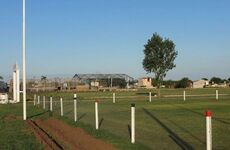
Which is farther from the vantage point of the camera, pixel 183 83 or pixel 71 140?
pixel 183 83

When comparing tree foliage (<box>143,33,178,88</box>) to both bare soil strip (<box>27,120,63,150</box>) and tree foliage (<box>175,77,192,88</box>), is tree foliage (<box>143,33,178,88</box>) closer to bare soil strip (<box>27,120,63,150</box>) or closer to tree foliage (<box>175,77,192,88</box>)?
bare soil strip (<box>27,120,63,150</box>)

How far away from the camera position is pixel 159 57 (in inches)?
2574

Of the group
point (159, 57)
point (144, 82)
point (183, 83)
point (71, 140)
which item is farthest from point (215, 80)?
point (71, 140)

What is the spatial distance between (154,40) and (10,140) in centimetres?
4921

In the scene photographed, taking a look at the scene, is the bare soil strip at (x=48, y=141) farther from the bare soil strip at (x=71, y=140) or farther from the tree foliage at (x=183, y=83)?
the tree foliage at (x=183, y=83)

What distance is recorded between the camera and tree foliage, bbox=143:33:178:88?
2559 inches

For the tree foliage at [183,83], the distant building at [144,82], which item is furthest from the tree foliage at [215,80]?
the tree foliage at [183,83]

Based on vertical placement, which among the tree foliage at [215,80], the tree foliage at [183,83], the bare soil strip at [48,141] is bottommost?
the bare soil strip at [48,141]

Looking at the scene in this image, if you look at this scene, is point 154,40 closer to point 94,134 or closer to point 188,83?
point 94,134

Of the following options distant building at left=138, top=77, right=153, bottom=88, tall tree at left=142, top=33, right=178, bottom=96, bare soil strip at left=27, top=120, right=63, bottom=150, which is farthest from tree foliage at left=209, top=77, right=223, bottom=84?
bare soil strip at left=27, top=120, right=63, bottom=150

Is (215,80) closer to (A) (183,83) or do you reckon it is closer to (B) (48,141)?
(A) (183,83)

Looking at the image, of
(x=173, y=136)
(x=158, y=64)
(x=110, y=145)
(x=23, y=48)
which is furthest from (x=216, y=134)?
(x=158, y=64)

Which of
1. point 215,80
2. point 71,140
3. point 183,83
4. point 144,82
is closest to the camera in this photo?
point 71,140

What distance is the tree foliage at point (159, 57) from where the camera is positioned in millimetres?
65000
